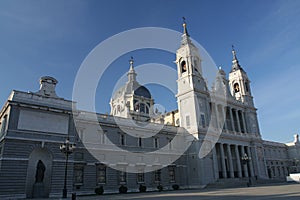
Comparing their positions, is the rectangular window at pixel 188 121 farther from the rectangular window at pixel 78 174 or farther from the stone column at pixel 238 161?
the rectangular window at pixel 78 174

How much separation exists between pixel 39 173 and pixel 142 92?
47649 mm

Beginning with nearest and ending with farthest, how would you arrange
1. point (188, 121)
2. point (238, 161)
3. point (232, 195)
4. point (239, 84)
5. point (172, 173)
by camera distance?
1. point (232, 195)
2. point (172, 173)
3. point (188, 121)
4. point (238, 161)
5. point (239, 84)

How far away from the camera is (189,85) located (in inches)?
1753

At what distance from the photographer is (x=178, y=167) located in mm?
40031

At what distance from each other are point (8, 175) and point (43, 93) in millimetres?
9740

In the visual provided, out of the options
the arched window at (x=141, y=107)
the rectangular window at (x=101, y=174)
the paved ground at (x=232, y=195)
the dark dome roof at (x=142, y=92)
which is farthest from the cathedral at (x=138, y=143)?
the paved ground at (x=232, y=195)

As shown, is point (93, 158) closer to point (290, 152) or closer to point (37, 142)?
point (37, 142)

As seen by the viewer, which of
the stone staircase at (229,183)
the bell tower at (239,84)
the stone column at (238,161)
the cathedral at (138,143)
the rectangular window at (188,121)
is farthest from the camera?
the bell tower at (239,84)

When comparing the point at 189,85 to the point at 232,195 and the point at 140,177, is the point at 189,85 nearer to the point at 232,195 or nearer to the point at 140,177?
the point at 140,177

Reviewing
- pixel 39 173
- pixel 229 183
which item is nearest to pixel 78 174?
pixel 39 173

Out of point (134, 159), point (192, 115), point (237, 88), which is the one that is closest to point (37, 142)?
point (134, 159)

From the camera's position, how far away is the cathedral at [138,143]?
24562 millimetres

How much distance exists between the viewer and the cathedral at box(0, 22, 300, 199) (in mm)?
24562

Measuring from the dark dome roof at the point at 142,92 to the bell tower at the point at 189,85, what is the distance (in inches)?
881
